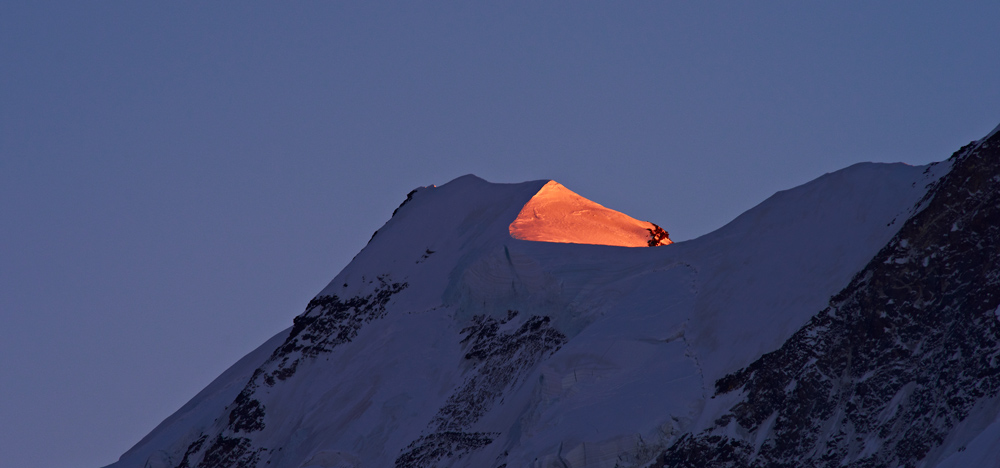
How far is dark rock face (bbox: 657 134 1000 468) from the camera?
30.4 metres

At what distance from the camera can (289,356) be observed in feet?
162

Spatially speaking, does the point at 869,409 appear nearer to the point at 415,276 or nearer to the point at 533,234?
the point at 533,234

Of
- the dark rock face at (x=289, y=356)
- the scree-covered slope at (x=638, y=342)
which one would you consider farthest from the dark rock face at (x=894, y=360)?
the dark rock face at (x=289, y=356)

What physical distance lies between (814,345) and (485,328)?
14.7 meters

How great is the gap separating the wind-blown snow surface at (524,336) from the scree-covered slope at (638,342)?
9 cm

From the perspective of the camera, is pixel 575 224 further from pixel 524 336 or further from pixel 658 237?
pixel 524 336

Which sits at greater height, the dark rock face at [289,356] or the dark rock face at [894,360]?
the dark rock face at [289,356]

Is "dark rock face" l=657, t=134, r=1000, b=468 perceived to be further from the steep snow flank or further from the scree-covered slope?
the steep snow flank

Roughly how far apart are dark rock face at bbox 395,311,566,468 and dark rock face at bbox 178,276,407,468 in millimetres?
6651

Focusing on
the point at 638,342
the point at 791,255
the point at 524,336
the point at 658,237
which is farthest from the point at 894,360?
the point at 658,237

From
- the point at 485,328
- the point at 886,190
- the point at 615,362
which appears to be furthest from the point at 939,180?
the point at 485,328

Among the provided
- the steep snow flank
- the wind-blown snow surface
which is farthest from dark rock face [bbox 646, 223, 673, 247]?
the steep snow flank

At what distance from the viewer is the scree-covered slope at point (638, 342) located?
3203 cm

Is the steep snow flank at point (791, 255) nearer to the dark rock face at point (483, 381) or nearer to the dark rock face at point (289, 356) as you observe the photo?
the dark rock face at point (483, 381)
